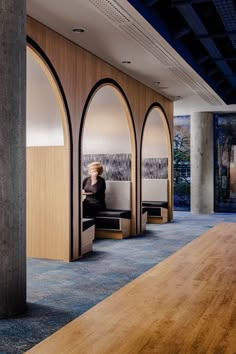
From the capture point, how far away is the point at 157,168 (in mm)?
10352

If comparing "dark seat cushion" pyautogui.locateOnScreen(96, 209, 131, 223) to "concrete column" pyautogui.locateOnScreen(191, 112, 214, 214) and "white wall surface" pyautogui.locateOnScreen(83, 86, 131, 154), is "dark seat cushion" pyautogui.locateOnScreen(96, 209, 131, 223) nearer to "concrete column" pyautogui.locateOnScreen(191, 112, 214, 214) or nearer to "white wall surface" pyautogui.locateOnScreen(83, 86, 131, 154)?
"white wall surface" pyautogui.locateOnScreen(83, 86, 131, 154)

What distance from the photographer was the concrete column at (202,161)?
1191 centimetres

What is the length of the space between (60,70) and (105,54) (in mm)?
1073

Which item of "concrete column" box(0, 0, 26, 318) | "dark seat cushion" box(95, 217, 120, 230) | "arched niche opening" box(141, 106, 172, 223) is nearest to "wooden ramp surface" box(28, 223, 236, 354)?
"concrete column" box(0, 0, 26, 318)

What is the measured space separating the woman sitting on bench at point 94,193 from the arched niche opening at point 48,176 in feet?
5.99

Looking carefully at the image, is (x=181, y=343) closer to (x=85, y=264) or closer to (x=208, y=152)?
(x=85, y=264)

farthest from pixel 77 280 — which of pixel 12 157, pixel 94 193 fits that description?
pixel 94 193

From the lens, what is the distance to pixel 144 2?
4820 mm

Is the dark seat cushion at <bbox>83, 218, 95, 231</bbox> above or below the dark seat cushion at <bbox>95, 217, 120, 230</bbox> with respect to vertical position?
above

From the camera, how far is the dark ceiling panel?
5.00 metres

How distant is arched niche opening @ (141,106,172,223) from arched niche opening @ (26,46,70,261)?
3.97 meters

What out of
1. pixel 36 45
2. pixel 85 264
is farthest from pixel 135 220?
pixel 36 45

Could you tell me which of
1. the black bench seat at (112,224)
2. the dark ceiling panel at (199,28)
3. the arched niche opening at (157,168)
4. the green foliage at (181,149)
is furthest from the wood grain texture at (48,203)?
the green foliage at (181,149)

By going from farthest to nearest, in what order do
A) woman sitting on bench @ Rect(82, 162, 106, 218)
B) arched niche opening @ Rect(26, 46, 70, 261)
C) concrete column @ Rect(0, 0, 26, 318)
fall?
1. woman sitting on bench @ Rect(82, 162, 106, 218)
2. arched niche opening @ Rect(26, 46, 70, 261)
3. concrete column @ Rect(0, 0, 26, 318)
